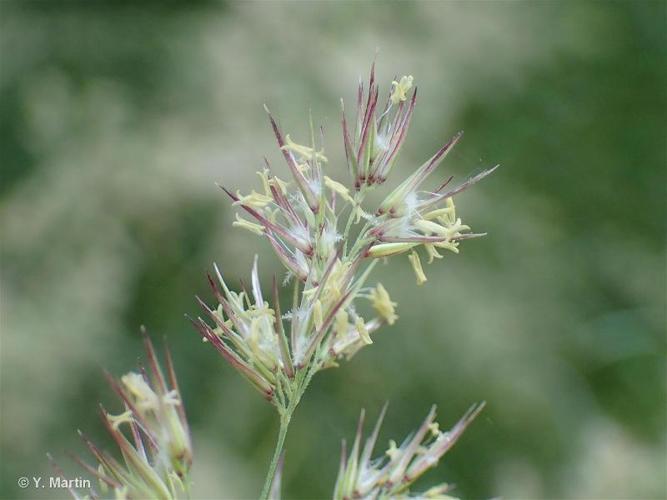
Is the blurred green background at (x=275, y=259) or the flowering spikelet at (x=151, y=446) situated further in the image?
the blurred green background at (x=275, y=259)

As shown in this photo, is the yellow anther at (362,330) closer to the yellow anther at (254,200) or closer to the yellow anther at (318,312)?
the yellow anther at (318,312)

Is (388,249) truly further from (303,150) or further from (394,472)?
(394,472)

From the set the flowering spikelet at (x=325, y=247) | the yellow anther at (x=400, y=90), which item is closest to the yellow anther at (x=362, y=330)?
the flowering spikelet at (x=325, y=247)

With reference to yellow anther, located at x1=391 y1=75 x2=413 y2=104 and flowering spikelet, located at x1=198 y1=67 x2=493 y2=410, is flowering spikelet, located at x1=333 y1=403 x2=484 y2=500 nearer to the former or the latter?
flowering spikelet, located at x1=198 y1=67 x2=493 y2=410

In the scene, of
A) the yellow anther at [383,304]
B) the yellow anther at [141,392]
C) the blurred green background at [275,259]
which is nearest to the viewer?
the yellow anther at [141,392]

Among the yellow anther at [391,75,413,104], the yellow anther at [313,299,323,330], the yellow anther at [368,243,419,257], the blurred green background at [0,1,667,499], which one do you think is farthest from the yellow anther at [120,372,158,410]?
the blurred green background at [0,1,667,499]
